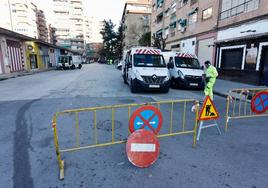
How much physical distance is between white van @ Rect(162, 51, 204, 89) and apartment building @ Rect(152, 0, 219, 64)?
660 centimetres

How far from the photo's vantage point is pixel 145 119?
3527 millimetres

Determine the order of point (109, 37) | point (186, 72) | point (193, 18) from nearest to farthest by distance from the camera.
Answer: point (186, 72), point (193, 18), point (109, 37)

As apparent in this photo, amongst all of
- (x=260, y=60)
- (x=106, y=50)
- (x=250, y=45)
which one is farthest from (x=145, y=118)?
(x=106, y=50)

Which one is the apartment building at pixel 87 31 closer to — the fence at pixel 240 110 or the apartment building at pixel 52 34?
the apartment building at pixel 52 34

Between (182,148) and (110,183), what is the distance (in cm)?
176

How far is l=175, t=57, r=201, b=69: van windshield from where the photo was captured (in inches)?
452

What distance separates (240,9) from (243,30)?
6.01 feet

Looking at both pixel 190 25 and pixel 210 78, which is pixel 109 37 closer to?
pixel 190 25

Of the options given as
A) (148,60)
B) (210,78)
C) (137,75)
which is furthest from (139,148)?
(148,60)

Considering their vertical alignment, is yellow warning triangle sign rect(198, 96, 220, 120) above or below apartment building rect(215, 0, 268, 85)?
below

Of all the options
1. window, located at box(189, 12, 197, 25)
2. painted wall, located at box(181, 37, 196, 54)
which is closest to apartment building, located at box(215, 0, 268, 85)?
painted wall, located at box(181, 37, 196, 54)

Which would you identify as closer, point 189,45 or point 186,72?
point 186,72

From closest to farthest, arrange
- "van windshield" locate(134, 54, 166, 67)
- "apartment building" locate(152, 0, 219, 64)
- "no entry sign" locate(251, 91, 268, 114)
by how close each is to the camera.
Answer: "no entry sign" locate(251, 91, 268, 114) < "van windshield" locate(134, 54, 166, 67) < "apartment building" locate(152, 0, 219, 64)

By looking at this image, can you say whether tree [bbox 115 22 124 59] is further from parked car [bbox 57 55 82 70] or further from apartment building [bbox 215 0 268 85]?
apartment building [bbox 215 0 268 85]
